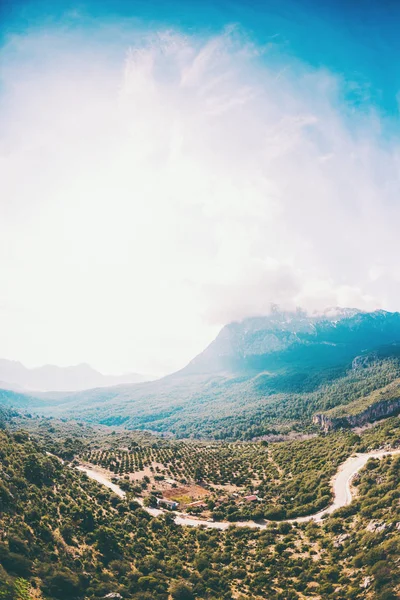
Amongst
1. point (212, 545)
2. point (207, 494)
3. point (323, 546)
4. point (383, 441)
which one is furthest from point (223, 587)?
point (383, 441)

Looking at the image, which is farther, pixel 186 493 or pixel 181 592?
pixel 186 493

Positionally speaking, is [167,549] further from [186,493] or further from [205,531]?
[186,493]

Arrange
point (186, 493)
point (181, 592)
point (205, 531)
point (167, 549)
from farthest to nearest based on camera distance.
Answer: point (186, 493), point (205, 531), point (167, 549), point (181, 592)

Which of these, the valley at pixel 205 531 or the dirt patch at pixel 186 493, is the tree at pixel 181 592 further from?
the dirt patch at pixel 186 493

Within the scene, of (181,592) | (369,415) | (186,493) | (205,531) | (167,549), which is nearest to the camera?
(181,592)

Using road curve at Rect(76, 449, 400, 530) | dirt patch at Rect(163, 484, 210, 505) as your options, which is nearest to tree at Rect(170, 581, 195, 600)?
road curve at Rect(76, 449, 400, 530)

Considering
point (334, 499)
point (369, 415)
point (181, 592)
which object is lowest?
point (369, 415)

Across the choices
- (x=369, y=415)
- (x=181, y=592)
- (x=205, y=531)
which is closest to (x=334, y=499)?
(x=205, y=531)

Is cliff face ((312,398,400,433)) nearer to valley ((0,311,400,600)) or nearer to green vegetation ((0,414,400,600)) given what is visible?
valley ((0,311,400,600))
